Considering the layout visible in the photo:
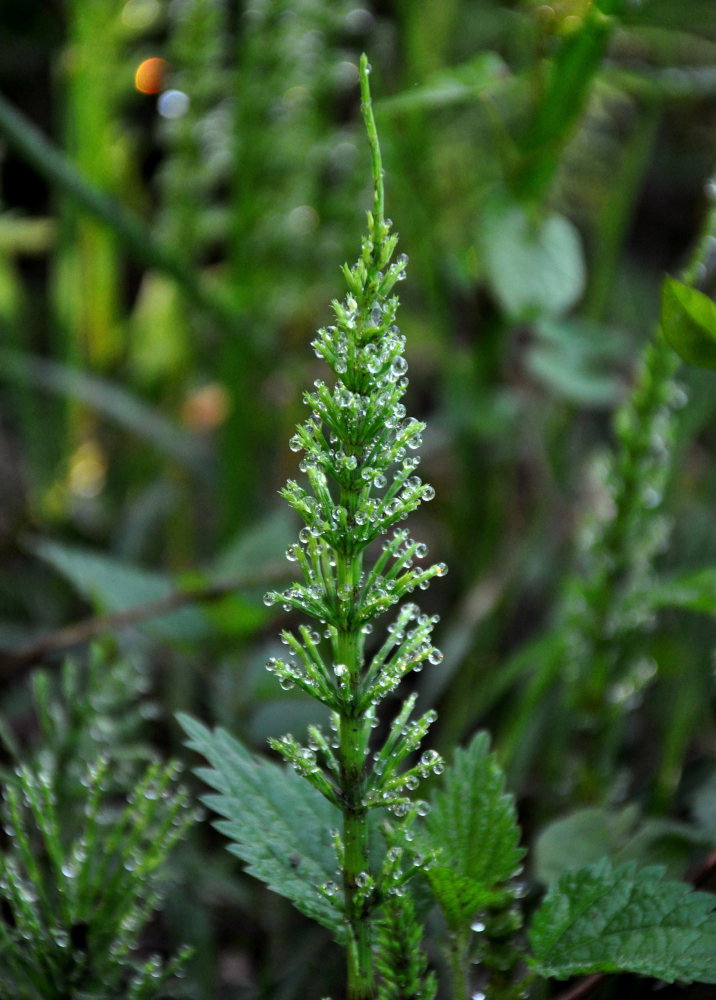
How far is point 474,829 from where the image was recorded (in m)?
0.39

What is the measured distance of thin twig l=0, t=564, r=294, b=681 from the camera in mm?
634

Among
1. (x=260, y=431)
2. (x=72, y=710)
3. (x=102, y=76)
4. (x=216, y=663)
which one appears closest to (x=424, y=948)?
(x=72, y=710)

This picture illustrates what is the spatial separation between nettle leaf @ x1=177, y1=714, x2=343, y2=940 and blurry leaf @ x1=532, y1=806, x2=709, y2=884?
17 cm

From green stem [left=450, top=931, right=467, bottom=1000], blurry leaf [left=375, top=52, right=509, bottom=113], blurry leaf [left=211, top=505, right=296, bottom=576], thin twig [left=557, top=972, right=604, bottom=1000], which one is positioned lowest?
thin twig [left=557, top=972, right=604, bottom=1000]

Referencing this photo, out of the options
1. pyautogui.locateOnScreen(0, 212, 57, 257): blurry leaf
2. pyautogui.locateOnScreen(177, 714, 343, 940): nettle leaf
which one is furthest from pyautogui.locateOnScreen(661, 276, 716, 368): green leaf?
pyautogui.locateOnScreen(0, 212, 57, 257): blurry leaf

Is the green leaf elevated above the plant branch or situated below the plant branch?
below

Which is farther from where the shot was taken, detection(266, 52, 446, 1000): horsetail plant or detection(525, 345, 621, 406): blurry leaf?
detection(525, 345, 621, 406): blurry leaf

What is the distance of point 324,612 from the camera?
34 centimetres

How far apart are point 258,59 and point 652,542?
721 mm

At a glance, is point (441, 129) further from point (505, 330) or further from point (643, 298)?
point (505, 330)

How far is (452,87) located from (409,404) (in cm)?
70

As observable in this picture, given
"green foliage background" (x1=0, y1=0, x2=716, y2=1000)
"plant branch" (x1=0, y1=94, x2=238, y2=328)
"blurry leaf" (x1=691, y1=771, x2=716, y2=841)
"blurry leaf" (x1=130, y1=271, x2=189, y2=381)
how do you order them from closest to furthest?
"blurry leaf" (x1=691, y1=771, x2=716, y2=841) → "green foliage background" (x1=0, y1=0, x2=716, y2=1000) → "plant branch" (x1=0, y1=94, x2=238, y2=328) → "blurry leaf" (x1=130, y1=271, x2=189, y2=381)

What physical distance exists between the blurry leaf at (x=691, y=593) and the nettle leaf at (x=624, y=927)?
0.71 feet

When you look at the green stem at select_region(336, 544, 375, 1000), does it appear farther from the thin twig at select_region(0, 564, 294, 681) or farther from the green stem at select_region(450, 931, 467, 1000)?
the thin twig at select_region(0, 564, 294, 681)
